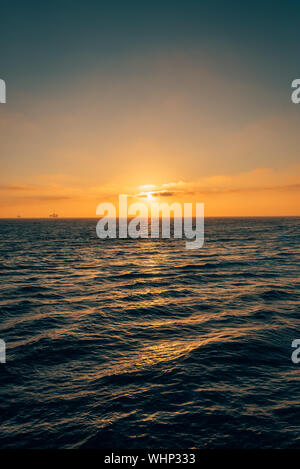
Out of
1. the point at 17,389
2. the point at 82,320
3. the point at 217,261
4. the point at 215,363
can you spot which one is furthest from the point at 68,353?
the point at 217,261

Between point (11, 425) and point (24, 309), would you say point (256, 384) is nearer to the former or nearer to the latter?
point (11, 425)

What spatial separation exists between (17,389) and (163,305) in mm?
12107

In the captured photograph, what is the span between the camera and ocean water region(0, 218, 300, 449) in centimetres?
840

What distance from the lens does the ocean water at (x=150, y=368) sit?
27.6 ft

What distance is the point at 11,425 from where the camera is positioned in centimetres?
864

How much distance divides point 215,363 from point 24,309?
1388 centimetres

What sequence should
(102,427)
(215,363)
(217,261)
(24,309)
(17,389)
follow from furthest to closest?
1. (217,261)
2. (24,309)
3. (215,363)
4. (17,389)
5. (102,427)

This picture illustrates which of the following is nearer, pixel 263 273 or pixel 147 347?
pixel 147 347

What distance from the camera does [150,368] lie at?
1195cm

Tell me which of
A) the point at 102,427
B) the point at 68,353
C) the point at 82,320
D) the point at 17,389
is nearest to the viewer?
the point at 102,427

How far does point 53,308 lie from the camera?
20.6 meters

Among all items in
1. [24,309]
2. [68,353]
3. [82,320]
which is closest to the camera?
[68,353]
